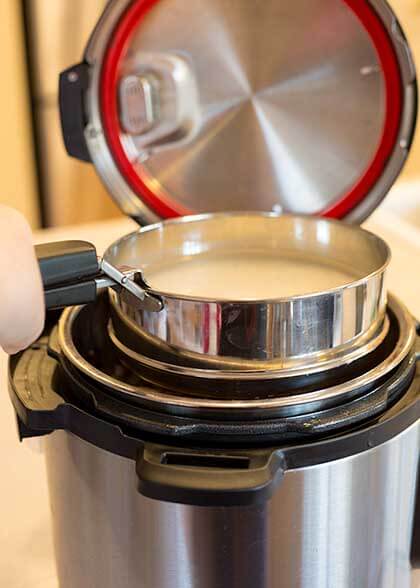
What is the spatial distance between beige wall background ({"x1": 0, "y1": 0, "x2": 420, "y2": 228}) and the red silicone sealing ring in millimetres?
715

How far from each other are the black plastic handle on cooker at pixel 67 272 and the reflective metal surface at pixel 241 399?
0.13ft

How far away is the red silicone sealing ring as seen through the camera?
611 millimetres

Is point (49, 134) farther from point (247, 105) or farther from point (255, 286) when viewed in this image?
point (255, 286)

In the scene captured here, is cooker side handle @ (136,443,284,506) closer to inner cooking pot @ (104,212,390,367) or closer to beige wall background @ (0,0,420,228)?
inner cooking pot @ (104,212,390,367)

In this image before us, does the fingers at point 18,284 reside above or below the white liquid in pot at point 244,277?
above

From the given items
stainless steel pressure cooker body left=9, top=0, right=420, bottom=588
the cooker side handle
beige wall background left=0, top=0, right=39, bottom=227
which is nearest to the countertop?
stainless steel pressure cooker body left=9, top=0, right=420, bottom=588

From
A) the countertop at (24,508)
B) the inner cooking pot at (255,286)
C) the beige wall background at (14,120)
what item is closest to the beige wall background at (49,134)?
the beige wall background at (14,120)

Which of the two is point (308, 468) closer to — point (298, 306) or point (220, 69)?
point (298, 306)

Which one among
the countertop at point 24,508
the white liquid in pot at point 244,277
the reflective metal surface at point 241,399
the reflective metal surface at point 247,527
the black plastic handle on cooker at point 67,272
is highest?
the black plastic handle on cooker at point 67,272

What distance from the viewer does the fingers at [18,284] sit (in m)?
0.35

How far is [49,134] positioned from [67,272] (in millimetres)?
1099

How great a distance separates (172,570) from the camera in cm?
40

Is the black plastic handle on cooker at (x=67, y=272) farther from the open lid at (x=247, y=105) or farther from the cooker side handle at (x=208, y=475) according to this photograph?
the open lid at (x=247, y=105)

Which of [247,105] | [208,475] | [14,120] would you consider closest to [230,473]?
[208,475]
